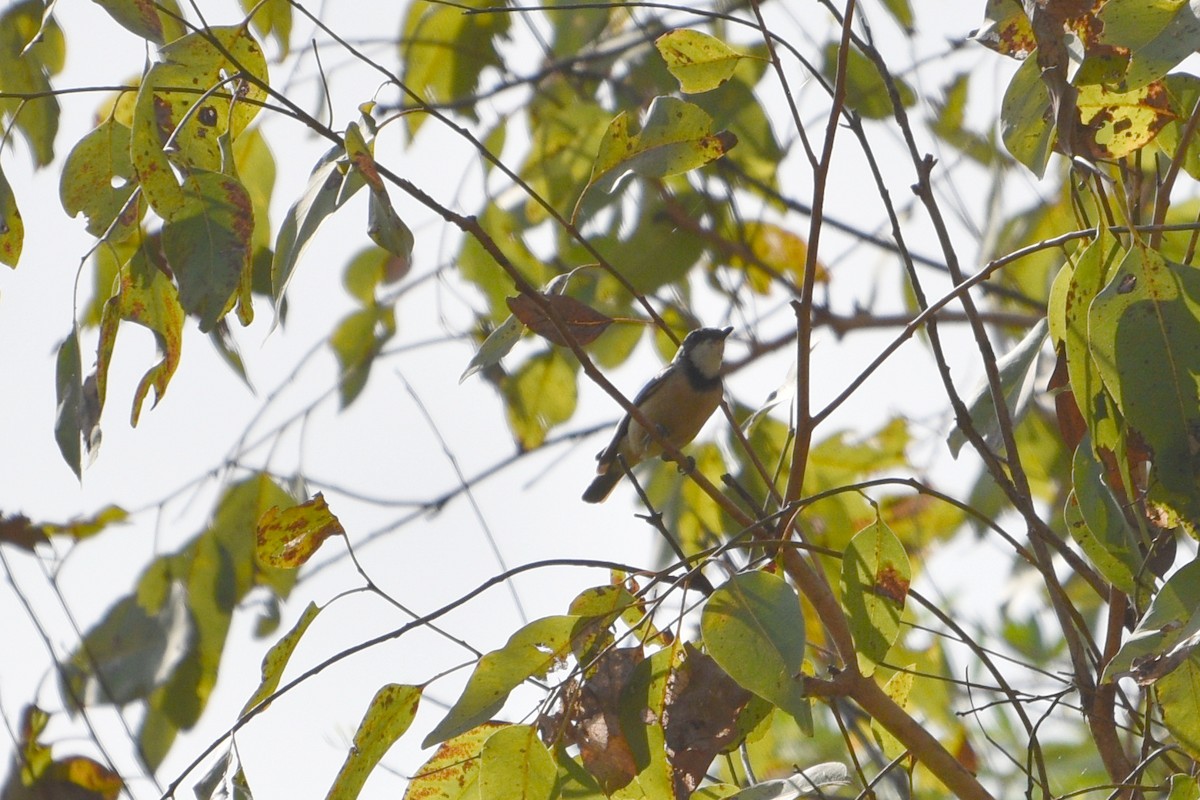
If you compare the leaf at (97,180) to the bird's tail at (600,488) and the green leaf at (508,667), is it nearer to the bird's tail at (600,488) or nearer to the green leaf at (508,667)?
the green leaf at (508,667)

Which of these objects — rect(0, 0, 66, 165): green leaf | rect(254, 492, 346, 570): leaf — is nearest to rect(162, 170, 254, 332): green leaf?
rect(254, 492, 346, 570): leaf

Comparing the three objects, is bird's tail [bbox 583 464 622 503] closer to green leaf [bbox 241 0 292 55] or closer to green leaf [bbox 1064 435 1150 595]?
green leaf [bbox 241 0 292 55]

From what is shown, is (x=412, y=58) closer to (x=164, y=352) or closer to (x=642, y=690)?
(x=164, y=352)

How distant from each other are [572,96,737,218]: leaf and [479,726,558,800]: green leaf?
0.75m

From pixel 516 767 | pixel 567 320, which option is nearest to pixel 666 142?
pixel 567 320

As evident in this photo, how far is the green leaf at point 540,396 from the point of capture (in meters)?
3.58

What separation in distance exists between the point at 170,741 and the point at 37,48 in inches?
60.2

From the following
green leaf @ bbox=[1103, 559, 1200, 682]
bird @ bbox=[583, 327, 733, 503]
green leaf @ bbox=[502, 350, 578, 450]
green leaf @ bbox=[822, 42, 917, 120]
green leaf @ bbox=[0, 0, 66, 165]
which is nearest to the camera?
green leaf @ bbox=[1103, 559, 1200, 682]

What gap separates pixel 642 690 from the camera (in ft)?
5.08

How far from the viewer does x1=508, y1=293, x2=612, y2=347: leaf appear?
1.67 metres

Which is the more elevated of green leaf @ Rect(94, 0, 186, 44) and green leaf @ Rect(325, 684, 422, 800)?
green leaf @ Rect(94, 0, 186, 44)

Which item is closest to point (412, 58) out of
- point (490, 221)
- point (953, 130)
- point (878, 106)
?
point (490, 221)

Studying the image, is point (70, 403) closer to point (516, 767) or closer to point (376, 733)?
point (376, 733)

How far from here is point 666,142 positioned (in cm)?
183
